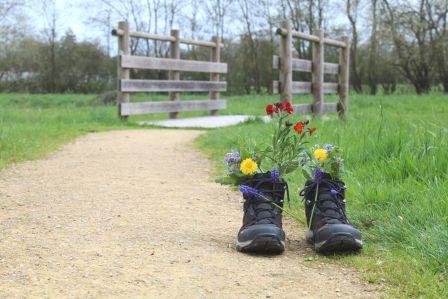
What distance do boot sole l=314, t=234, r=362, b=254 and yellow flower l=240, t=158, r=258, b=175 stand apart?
1.68 ft

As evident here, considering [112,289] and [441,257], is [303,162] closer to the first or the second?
[441,257]

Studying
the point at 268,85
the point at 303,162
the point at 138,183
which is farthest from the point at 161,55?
the point at 303,162

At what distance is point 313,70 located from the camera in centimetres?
1035

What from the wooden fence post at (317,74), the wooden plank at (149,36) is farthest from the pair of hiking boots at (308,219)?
the wooden plank at (149,36)

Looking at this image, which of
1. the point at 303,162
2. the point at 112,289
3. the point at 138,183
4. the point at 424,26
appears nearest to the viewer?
the point at 112,289

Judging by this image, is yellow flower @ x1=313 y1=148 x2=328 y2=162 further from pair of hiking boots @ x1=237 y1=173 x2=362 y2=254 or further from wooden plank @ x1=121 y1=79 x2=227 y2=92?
wooden plank @ x1=121 y1=79 x2=227 y2=92

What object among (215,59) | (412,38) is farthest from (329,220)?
(412,38)

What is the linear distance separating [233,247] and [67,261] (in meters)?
0.78

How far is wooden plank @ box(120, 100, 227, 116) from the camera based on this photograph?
34.6ft

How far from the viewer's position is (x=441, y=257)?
2.45 m

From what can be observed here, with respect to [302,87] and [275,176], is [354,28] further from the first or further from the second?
[275,176]

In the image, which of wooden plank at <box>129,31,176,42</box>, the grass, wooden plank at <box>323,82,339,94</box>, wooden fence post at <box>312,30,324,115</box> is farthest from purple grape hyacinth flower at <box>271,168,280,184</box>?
wooden plank at <box>129,31,176,42</box>

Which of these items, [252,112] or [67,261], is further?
[252,112]

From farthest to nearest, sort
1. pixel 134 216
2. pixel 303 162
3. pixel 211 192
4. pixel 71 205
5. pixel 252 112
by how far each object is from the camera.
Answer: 1. pixel 252 112
2. pixel 211 192
3. pixel 71 205
4. pixel 134 216
5. pixel 303 162
